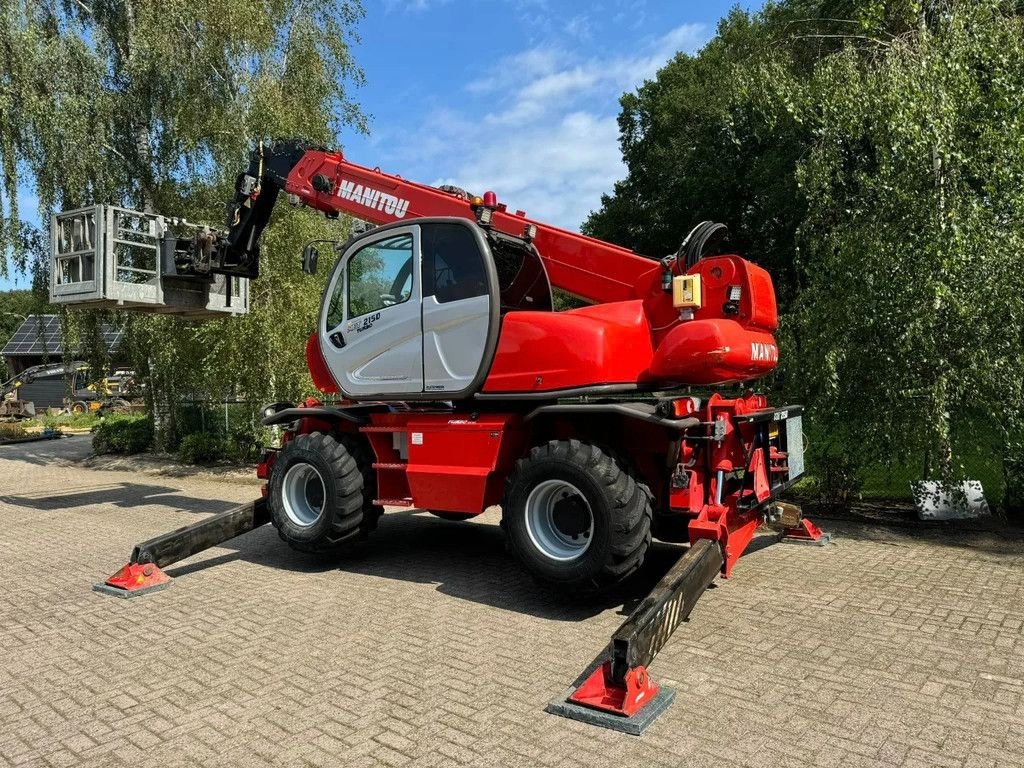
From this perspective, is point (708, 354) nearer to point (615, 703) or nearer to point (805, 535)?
point (615, 703)

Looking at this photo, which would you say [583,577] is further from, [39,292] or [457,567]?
[39,292]

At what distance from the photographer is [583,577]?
17.2 ft

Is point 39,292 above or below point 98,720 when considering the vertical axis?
above

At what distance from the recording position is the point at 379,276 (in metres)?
6.77

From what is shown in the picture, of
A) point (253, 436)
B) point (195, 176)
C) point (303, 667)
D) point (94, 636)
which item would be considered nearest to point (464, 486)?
point (303, 667)

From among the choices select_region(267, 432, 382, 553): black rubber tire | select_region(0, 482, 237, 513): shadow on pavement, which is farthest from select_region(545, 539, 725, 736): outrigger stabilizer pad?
select_region(0, 482, 237, 513): shadow on pavement

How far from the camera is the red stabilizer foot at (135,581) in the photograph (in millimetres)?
6266

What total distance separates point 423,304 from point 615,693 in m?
3.58

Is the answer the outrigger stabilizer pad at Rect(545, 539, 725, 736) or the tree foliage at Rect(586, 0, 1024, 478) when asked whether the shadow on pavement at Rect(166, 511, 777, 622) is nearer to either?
the outrigger stabilizer pad at Rect(545, 539, 725, 736)

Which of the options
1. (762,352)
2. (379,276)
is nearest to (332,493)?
(379,276)

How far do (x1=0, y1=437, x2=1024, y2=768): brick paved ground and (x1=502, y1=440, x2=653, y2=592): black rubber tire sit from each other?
14.7 inches

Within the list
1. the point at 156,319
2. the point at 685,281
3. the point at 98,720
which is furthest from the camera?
the point at 156,319

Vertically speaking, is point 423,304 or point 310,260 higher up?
point 310,260

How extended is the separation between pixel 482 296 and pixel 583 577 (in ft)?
7.56
